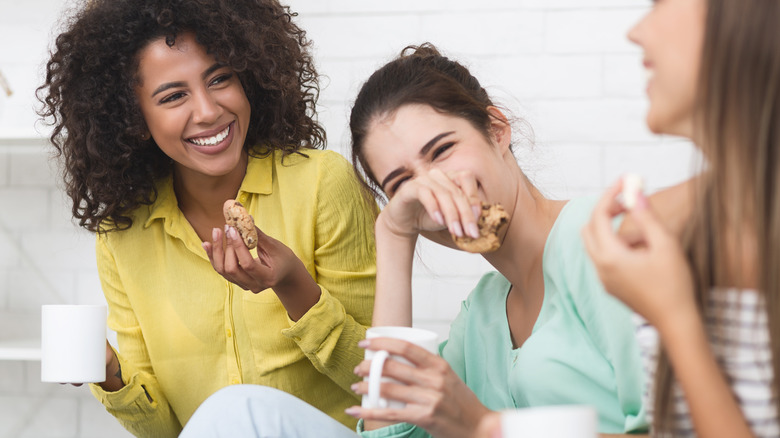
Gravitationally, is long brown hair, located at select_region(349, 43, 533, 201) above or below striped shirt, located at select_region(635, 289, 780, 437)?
above

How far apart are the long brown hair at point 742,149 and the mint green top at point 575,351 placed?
0.32m

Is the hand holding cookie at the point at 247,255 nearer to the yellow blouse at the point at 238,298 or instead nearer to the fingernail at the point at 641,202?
the yellow blouse at the point at 238,298

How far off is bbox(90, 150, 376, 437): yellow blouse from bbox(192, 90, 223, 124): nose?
0.62 ft

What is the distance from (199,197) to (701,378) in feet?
4.49

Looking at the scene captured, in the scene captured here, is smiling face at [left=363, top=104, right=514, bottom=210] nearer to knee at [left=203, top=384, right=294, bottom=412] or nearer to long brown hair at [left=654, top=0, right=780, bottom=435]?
knee at [left=203, top=384, right=294, bottom=412]

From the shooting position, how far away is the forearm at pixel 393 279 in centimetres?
139

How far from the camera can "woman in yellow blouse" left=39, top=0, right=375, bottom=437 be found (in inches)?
68.7

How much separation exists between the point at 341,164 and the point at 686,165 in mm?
994

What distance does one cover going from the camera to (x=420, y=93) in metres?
1.40

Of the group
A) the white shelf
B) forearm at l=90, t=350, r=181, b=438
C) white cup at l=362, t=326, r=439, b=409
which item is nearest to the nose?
forearm at l=90, t=350, r=181, b=438

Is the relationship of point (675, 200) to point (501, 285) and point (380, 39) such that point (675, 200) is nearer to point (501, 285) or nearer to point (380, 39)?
point (501, 285)

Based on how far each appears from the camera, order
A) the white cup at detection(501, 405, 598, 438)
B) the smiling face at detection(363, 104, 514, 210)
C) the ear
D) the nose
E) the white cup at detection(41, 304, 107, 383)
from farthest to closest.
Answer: the nose
the white cup at detection(41, 304, 107, 383)
the ear
the smiling face at detection(363, 104, 514, 210)
the white cup at detection(501, 405, 598, 438)

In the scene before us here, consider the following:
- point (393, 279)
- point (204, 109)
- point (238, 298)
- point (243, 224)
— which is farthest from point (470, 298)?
point (204, 109)

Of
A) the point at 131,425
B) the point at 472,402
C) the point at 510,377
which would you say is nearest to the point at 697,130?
the point at 472,402
